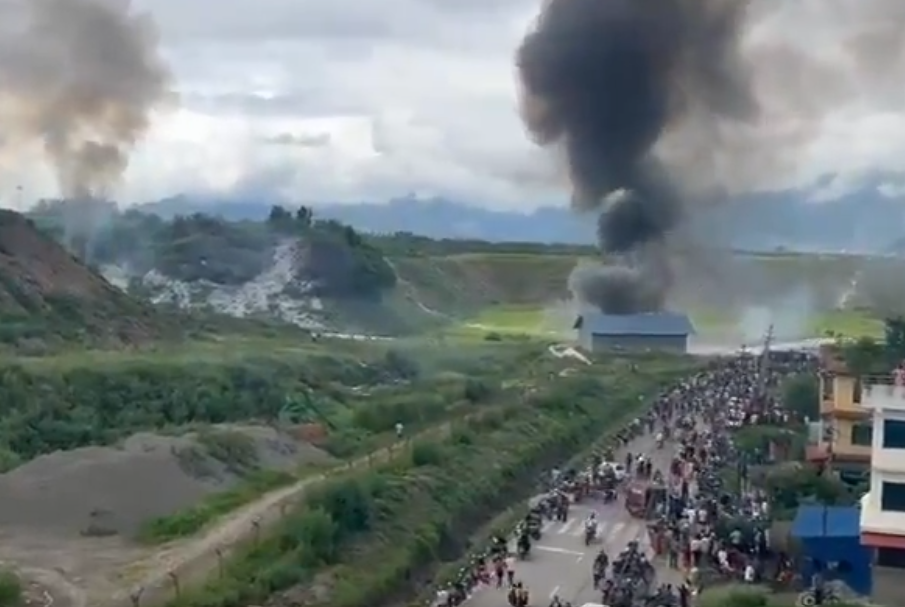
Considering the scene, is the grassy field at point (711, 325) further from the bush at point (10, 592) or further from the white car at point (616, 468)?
the bush at point (10, 592)

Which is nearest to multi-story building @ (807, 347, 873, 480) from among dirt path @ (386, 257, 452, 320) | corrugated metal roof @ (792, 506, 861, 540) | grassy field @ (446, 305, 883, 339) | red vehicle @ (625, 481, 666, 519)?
red vehicle @ (625, 481, 666, 519)

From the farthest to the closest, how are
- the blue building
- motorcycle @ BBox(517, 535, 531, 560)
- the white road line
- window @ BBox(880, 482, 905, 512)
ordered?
the white road line < motorcycle @ BBox(517, 535, 531, 560) < the blue building < window @ BBox(880, 482, 905, 512)

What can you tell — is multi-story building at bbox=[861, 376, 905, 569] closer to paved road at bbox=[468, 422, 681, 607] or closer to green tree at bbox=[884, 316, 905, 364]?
paved road at bbox=[468, 422, 681, 607]

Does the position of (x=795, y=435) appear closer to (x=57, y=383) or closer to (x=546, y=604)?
(x=546, y=604)

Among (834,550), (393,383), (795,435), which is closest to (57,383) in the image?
(393,383)

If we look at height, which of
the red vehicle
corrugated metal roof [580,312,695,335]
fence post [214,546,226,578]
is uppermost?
corrugated metal roof [580,312,695,335]

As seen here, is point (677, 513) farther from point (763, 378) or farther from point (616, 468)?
point (763, 378)
